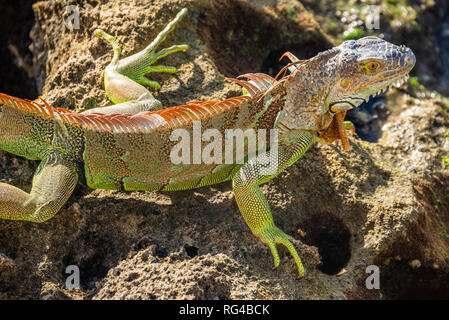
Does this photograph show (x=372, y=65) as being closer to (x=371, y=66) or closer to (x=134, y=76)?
(x=371, y=66)

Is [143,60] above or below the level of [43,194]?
above

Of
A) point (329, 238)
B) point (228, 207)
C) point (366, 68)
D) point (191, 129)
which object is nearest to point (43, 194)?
point (191, 129)

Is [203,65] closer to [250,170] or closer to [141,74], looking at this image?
[141,74]

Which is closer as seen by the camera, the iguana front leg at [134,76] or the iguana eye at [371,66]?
the iguana eye at [371,66]

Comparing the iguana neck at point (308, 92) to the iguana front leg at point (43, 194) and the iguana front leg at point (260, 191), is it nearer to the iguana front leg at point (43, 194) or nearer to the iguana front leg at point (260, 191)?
the iguana front leg at point (260, 191)

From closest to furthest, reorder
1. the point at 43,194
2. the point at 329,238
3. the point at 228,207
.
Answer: the point at 43,194 < the point at 228,207 < the point at 329,238

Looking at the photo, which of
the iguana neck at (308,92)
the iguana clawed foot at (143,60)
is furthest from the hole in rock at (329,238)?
the iguana clawed foot at (143,60)
